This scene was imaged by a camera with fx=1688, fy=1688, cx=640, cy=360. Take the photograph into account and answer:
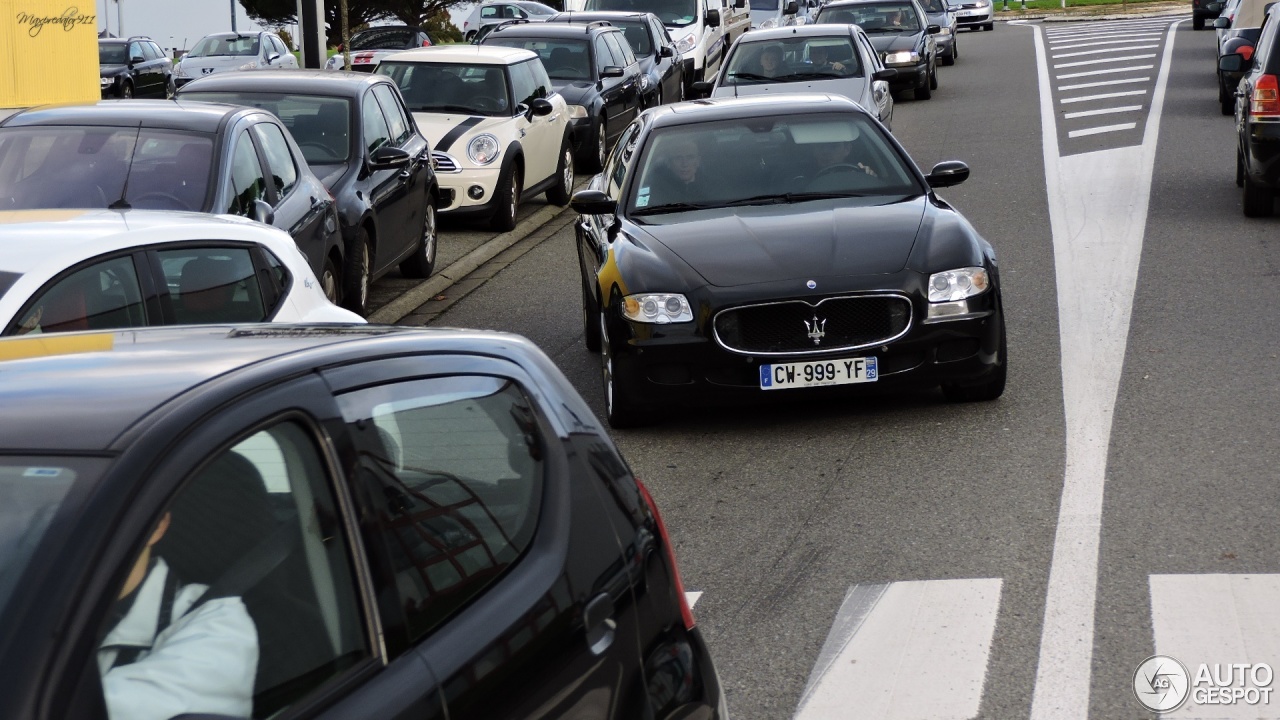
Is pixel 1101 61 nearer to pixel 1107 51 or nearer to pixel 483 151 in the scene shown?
pixel 1107 51

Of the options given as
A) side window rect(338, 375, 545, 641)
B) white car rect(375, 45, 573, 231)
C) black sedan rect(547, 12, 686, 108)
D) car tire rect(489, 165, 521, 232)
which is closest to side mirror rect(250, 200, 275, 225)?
white car rect(375, 45, 573, 231)

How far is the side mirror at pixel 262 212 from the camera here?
29.9 feet

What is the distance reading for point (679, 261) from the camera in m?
8.38

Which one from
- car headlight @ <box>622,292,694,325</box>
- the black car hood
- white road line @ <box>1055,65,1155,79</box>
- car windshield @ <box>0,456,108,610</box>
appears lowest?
white road line @ <box>1055,65,1155,79</box>

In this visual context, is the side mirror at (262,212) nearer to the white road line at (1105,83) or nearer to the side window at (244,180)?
the side window at (244,180)

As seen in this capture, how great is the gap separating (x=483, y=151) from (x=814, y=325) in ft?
26.9

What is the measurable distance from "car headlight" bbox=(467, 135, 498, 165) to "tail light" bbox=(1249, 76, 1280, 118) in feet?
21.8

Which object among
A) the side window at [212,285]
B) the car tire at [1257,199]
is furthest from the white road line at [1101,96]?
the side window at [212,285]

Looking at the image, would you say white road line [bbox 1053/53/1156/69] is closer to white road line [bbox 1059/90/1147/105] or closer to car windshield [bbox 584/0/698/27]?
white road line [bbox 1059/90/1147/105]

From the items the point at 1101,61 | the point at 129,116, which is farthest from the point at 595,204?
the point at 1101,61

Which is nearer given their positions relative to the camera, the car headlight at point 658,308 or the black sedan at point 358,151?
the car headlight at point 658,308

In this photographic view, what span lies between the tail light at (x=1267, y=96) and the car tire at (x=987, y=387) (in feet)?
20.6

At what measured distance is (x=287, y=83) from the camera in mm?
12680

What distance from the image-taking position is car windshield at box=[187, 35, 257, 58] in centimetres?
3612
